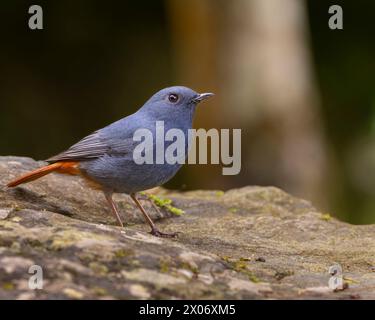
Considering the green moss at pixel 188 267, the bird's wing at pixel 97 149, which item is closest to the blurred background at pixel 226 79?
the bird's wing at pixel 97 149

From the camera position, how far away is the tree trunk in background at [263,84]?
10016mm

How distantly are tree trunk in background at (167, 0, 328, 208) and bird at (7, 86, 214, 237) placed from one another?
13.6ft

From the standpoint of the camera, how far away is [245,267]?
4.14 metres

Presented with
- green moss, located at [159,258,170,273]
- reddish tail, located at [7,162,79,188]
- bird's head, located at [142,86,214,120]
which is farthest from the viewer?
bird's head, located at [142,86,214,120]

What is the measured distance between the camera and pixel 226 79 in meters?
10.3

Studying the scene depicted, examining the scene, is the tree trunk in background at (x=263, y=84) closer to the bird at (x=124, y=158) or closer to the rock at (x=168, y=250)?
the rock at (x=168, y=250)

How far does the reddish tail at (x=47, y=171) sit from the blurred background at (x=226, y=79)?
4.57 meters

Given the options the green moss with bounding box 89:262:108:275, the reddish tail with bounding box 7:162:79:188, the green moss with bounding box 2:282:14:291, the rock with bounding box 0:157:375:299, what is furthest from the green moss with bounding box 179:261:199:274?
the reddish tail with bounding box 7:162:79:188

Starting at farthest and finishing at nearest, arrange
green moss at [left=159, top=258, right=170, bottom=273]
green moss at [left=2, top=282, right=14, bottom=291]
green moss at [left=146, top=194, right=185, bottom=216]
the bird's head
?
green moss at [left=146, top=194, right=185, bottom=216] → the bird's head → green moss at [left=159, top=258, right=170, bottom=273] → green moss at [left=2, top=282, right=14, bottom=291]

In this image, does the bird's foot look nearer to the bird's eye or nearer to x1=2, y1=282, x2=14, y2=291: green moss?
the bird's eye

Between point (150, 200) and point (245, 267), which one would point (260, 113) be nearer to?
point (150, 200)

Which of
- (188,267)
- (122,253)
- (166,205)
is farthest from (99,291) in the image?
(166,205)

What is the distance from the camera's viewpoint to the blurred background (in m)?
10.1
